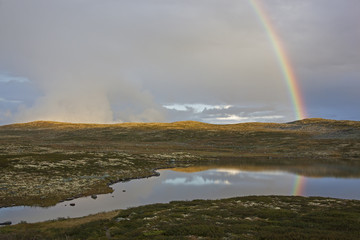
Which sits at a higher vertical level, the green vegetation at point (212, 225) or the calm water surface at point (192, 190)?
the green vegetation at point (212, 225)

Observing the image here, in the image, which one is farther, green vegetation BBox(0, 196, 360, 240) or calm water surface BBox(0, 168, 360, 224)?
calm water surface BBox(0, 168, 360, 224)

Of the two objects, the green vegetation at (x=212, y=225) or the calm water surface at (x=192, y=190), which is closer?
the green vegetation at (x=212, y=225)

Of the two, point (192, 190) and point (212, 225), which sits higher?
point (212, 225)

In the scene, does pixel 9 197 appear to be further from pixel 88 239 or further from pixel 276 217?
pixel 276 217

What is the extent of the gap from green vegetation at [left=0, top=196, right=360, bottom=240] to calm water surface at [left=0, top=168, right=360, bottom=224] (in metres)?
6.09

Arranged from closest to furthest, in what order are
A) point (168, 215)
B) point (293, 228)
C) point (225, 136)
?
1. point (293, 228)
2. point (168, 215)
3. point (225, 136)

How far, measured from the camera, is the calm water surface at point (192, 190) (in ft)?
100

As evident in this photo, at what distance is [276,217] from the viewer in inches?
861

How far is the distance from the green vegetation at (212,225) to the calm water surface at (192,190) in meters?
6.09

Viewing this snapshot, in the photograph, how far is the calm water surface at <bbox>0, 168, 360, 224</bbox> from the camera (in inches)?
1200

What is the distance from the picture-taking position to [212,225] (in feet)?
61.7

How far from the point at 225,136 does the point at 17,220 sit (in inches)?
6781

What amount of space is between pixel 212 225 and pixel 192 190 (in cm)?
2532

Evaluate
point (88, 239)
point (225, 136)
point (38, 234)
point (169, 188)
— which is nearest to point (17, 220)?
point (38, 234)
